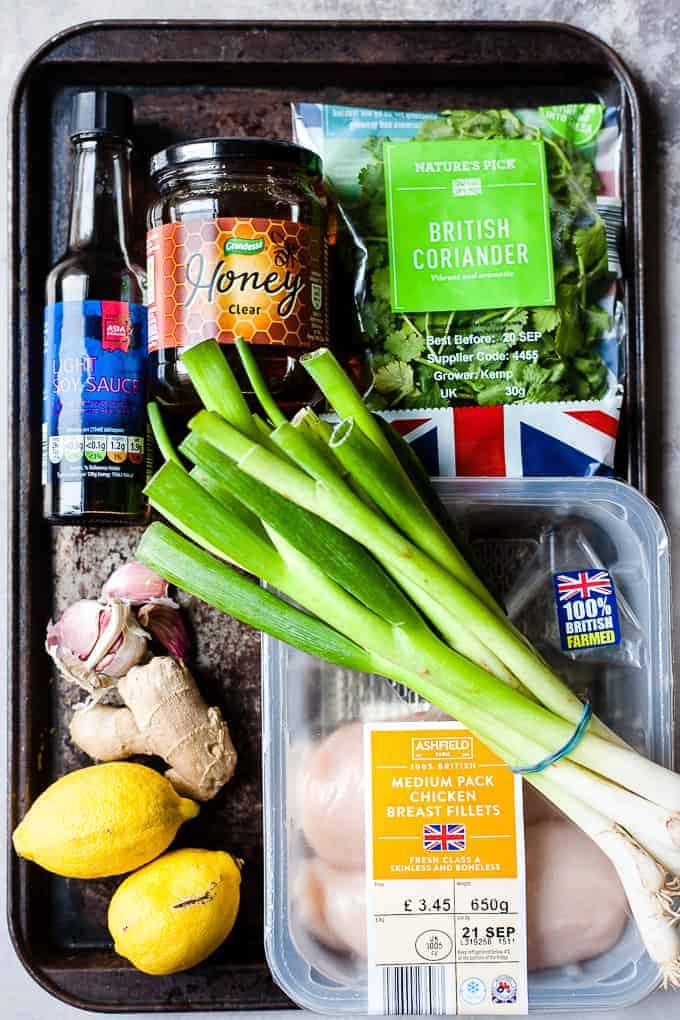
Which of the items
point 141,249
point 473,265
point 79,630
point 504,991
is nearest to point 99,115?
point 141,249

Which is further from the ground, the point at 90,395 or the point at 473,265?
the point at 473,265

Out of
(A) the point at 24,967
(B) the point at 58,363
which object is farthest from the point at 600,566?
(A) the point at 24,967

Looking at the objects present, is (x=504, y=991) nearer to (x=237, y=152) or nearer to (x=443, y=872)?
(x=443, y=872)

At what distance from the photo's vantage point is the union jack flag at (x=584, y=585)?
2.69ft

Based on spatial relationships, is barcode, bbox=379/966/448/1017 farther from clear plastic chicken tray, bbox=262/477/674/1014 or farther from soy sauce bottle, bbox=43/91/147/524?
soy sauce bottle, bbox=43/91/147/524

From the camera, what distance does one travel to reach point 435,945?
0.79 metres

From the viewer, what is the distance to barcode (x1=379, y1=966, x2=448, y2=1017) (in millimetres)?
798

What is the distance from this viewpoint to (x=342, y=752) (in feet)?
2.65

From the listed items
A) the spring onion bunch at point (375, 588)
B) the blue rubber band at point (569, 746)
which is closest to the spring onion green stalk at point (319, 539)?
the spring onion bunch at point (375, 588)

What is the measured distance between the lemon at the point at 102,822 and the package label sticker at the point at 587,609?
365 millimetres

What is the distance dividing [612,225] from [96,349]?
0.49 m

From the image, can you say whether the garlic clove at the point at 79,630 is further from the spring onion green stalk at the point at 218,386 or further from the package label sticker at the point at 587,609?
the package label sticker at the point at 587,609

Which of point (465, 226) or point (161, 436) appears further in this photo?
point (465, 226)

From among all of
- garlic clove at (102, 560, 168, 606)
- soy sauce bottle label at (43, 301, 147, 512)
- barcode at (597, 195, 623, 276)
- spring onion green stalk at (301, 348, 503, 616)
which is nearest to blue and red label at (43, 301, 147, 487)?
soy sauce bottle label at (43, 301, 147, 512)
